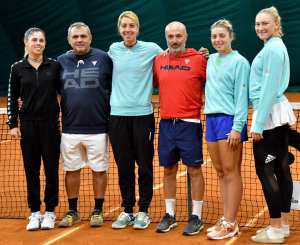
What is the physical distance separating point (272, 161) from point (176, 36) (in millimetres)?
1458

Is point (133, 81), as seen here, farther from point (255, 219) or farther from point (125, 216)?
point (255, 219)

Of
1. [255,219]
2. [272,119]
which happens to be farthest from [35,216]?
[272,119]

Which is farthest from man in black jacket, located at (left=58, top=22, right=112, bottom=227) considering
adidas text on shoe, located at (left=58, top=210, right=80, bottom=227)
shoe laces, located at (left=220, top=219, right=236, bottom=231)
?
shoe laces, located at (left=220, top=219, right=236, bottom=231)

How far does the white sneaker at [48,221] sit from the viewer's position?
6.02 meters

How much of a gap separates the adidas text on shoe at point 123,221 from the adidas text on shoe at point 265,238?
1.29 meters

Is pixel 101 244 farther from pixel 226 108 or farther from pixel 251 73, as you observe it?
pixel 251 73

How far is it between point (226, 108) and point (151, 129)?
2.99ft

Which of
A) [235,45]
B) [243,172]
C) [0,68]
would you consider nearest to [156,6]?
[235,45]

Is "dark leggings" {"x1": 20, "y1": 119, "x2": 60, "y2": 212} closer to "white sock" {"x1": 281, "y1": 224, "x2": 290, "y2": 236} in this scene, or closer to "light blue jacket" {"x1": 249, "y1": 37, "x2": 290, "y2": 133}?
"light blue jacket" {"x1": 249, "y1": 37, "x2": 290, "y2": 133}

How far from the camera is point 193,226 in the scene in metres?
5.74

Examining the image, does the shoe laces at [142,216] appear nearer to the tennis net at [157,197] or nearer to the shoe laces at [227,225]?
the tennis net at [157,197]

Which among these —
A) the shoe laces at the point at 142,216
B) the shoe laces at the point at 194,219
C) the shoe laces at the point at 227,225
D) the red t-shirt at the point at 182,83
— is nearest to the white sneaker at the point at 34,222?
the shoe laces at the point at 142,216

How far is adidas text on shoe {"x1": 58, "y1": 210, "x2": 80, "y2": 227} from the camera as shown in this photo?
240 inches

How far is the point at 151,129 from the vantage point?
5.95 m
